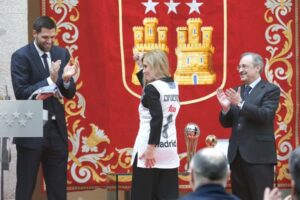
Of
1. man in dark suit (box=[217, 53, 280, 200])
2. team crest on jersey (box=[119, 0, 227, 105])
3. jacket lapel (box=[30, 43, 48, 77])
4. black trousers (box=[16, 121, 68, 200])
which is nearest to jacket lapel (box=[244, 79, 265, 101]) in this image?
man in dark suit (box=[217, 53, 280, 200])

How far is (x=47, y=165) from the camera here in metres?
7.18

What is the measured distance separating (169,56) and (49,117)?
6.47ft

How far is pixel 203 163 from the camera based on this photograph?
412cm

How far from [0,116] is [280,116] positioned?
3225mm

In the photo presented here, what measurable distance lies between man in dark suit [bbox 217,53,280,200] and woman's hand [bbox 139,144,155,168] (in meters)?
0.88

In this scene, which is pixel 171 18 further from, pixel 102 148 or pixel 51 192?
pixel 51 192

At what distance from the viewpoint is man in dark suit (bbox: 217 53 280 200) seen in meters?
7.29

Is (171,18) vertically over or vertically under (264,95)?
over

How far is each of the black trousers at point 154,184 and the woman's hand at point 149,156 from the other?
0.17 ft

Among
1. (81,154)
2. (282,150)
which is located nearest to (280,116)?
(282,150)

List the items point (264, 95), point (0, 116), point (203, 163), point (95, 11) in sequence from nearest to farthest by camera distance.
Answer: point (203, 163), point (0, 116), point (264, 95), point (95, 11)

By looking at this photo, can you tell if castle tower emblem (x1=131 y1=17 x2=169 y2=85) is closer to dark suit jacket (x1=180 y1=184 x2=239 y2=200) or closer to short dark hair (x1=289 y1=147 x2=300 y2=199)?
short dark hair (x1=289 y1=147 x2=300 y2=199)

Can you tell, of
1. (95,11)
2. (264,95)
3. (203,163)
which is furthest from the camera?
(95,11)

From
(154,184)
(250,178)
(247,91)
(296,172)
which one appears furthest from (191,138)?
(296,172)
